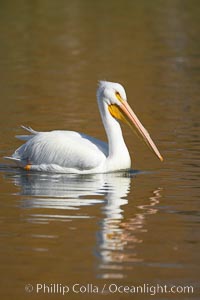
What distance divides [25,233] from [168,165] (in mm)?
2799

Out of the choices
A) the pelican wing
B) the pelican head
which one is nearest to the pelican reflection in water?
the pelican wing

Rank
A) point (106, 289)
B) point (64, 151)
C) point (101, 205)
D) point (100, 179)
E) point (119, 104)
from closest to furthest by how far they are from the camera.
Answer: point (106, 289)
point (101, 205)
point (100, 179)
point (64, 151)
point (119, 104)

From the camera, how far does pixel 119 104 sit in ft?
32.2

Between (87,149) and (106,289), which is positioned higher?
(87,149)

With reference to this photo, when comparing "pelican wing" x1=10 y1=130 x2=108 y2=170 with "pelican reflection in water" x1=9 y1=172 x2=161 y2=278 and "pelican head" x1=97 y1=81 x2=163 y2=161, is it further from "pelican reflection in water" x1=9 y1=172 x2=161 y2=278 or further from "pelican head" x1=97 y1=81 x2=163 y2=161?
"pelican head" x1=97 y1=81 x2=163 y2=161

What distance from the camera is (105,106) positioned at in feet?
32.5

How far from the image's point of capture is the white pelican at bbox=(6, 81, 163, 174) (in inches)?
374

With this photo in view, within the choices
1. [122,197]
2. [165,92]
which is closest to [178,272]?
[122,197]

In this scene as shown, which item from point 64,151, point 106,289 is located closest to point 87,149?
point 64,151

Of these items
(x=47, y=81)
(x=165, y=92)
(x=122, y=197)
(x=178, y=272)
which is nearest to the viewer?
(x=178, y=272)

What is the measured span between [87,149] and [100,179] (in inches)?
11.6

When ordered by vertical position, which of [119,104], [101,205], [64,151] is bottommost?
[101,205]

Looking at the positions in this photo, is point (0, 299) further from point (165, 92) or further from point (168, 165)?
point (165, 92)

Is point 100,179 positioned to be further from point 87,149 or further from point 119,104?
point 119,104
